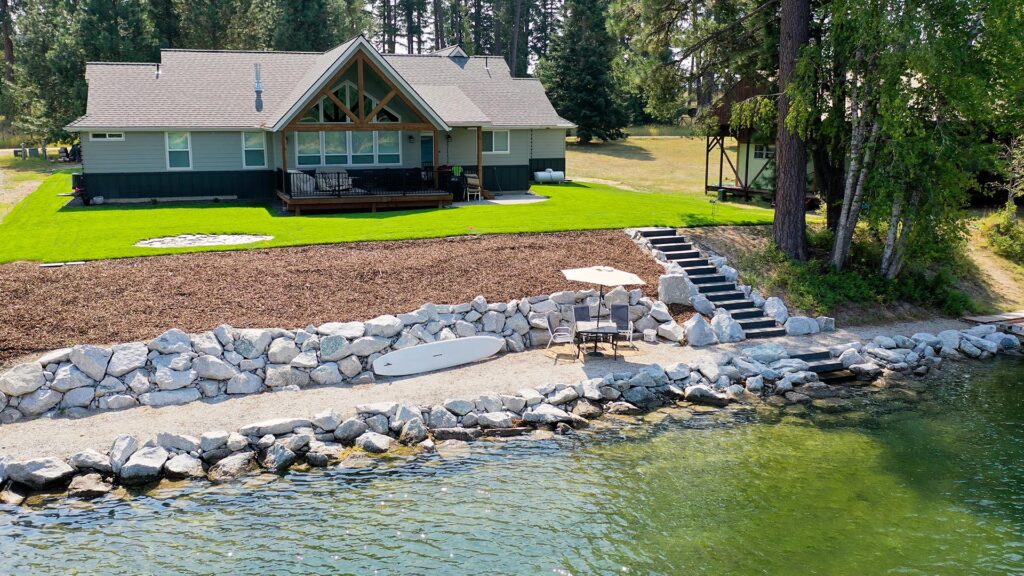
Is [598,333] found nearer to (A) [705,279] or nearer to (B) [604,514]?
(A) [705,279]

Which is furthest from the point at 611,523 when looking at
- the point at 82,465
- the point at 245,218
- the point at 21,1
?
the point at 21,1

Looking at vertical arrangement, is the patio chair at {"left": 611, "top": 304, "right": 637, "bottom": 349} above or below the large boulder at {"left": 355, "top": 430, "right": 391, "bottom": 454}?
above

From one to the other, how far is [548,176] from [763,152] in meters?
8.30

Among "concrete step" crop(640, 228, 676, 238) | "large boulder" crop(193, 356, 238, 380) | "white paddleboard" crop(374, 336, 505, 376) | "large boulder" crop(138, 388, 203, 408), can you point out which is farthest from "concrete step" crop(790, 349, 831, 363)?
"large boulder" crop(138, 388, 203, 408)

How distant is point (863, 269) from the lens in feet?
63.7

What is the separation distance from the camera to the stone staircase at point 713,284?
672 inches

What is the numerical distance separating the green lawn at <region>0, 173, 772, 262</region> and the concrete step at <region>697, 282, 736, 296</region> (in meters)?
3.07

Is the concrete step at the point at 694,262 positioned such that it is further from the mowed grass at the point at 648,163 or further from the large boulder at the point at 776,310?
the mowed grass at the point at 648,163

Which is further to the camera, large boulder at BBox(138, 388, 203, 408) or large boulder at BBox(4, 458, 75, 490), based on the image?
large boulder at BBox(138, 388, 203, 408)

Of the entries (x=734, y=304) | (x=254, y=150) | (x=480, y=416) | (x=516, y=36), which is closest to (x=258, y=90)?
(x=254, y=150)

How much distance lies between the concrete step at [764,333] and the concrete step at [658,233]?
3937mm

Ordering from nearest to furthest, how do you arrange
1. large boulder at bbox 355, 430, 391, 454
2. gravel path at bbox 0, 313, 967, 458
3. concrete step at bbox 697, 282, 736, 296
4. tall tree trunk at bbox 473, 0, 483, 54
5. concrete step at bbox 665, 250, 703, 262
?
gravel path at bbox 0, 313, 967, 458
large boulder at bbox 355, 430, 391, 454
concrete step at bbox 697, 282, 736, 296
concrete step at bbox 665, 250, 703, 262
tall tree trunk at bbox 473, 0, 483, 54

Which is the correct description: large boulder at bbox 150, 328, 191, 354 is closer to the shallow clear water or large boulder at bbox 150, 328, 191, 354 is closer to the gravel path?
the gravel path

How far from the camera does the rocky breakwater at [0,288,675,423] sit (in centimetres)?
1252
